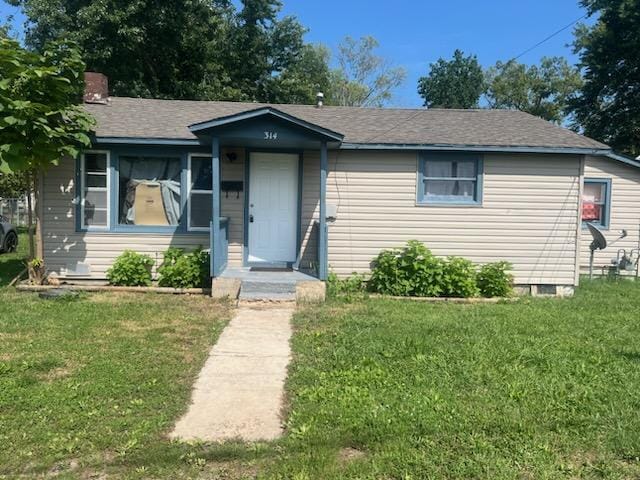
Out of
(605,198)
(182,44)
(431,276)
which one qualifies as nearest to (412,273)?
(431,276)

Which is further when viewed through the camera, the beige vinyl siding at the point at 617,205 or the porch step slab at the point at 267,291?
the beige vinyl siding at the point at 617,205

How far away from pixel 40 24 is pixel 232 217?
15.8 metres

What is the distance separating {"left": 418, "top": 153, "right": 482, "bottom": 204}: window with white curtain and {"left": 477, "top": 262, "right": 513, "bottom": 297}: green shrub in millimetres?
1250

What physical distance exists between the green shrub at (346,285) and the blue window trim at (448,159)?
1.72m

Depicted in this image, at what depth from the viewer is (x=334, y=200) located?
9375 millimetres

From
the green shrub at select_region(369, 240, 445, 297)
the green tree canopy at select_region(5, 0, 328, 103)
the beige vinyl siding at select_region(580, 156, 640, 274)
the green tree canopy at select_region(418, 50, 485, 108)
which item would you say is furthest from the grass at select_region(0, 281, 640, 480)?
the green tree canopy at select_region(418, 50, 485, 108)

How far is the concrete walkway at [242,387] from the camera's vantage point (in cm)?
366

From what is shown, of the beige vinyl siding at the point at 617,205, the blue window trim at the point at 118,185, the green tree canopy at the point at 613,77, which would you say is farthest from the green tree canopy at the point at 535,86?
the blue window trim at the point at 118,185

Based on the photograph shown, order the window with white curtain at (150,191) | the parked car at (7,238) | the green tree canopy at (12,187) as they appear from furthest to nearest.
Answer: the green tree canopy at (12,187) → the parked car at (7,238) → the window with white curtain at (150,191)

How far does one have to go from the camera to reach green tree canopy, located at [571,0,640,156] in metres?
21.8

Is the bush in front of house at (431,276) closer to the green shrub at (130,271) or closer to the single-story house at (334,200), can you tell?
the single-story house at (334,200)

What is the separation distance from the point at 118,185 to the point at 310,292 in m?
3.86

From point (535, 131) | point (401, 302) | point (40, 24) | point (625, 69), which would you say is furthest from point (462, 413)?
point (625, 69)

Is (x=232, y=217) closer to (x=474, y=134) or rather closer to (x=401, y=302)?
(x=401, y=302)
